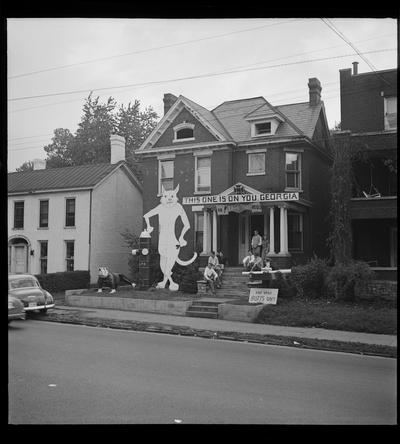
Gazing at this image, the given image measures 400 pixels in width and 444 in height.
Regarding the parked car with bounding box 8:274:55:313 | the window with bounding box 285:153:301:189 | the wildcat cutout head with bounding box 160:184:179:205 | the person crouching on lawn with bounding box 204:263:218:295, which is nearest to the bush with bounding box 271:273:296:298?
the person crouching on lawn with bounding box 204:263:218:295

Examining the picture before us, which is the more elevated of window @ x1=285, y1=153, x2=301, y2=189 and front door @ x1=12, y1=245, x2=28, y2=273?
window @ x1=285, y1=153, x2=301, y2=189

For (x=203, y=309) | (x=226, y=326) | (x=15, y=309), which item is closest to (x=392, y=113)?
Result: (x=226, y=326)

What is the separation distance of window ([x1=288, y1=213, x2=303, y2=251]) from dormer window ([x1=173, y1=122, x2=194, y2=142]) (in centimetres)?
655

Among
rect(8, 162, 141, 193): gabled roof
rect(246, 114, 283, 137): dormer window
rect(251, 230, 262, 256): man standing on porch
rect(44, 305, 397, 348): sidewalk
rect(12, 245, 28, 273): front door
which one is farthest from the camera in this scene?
rect(246, 114, 283, 137): dormer window

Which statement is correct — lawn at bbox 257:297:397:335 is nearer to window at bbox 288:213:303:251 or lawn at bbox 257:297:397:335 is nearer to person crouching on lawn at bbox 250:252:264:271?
person crouching on lawn at bbox 250:252:264:271

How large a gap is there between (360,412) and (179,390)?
2.98 m

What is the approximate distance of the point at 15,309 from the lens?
306 cm

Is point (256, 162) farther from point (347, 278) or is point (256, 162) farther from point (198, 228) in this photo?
point (347, 278)

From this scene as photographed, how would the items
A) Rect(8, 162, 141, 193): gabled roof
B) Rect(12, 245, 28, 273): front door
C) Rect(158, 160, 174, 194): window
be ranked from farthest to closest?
Rect(158, 160, 174, 194): window < Rect(8, 162, 141, 193): gabled roof < Rect(12, 245, 28, 273): front door

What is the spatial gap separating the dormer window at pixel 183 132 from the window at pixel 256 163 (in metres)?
3.30

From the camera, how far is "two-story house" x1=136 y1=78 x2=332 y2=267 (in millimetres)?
23359

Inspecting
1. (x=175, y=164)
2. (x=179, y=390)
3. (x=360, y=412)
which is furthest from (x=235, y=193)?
(x=360, y=412)

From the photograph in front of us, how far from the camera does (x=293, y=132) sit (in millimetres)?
24266
